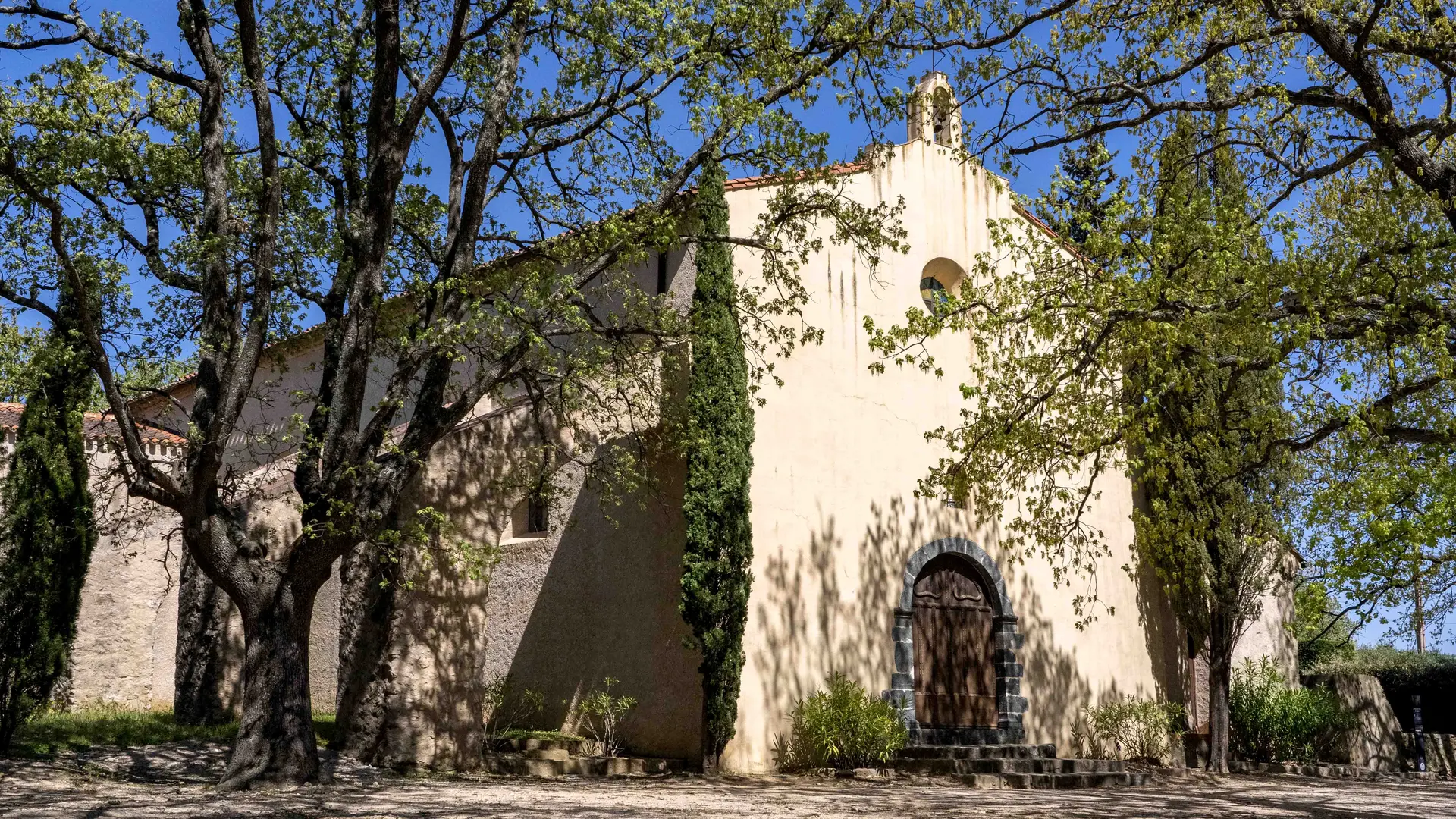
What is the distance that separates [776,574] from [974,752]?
11.8 ft

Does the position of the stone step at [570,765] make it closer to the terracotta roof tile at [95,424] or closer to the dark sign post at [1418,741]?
the terracotta roof tile at [95,424]

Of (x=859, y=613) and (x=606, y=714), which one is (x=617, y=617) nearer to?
(x=606, y=714)

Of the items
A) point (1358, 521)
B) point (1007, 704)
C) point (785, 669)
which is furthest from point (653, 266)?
point (1358, 521)

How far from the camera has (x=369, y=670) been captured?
1227 cm

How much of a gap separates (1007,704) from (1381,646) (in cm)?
1673

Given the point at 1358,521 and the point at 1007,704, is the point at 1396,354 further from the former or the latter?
the point at 1007,704

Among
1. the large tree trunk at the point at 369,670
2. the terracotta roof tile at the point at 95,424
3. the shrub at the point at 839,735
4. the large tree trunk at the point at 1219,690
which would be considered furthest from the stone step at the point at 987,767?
the terracotta roof tile at the point at 95,424

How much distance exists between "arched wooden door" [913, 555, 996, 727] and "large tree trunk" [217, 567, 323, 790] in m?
8.35

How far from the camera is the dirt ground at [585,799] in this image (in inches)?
340

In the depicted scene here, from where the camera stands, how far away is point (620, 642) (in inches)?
603

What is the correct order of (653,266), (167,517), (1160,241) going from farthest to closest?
(167,517) → (653,266) → (1160,241)

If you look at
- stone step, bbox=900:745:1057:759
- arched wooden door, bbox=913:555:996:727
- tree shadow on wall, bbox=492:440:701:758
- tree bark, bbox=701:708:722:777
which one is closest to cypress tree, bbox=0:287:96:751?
tree shadow on wall, bbox=492:440:701:758

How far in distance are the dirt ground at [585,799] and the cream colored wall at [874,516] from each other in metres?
1.98

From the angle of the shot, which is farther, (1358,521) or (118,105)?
(1358,521)
